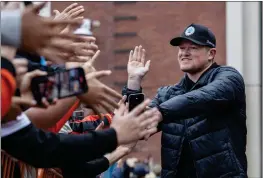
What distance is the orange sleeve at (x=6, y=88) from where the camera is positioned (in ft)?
10.0

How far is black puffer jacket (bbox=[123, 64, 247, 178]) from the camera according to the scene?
512cm

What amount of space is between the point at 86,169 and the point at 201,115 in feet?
3.93

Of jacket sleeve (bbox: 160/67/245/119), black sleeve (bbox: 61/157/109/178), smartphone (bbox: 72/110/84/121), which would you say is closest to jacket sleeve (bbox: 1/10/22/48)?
black sleeve (bbox: 61/157/109/178)

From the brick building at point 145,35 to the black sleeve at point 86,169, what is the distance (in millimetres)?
9898

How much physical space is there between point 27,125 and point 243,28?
10728 mm

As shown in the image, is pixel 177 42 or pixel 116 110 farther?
pixel 177 42

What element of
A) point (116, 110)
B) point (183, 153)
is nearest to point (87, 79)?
point (116, 110)

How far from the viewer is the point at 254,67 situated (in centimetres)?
1311

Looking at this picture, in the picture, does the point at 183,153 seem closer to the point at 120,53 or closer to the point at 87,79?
the point at 87,79

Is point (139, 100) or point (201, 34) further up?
point (201, 34)

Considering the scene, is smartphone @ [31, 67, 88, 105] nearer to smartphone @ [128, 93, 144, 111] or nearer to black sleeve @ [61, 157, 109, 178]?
black sleeve @ [61, 157, 109, 178]

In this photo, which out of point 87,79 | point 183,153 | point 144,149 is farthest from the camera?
point 144,149

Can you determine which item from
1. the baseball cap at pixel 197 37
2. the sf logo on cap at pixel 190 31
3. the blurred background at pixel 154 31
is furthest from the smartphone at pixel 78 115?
the blurred background at pixel 154 31

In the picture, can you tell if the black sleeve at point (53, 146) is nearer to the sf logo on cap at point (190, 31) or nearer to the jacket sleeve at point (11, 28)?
the jacket sleeve at point (11, 28)
